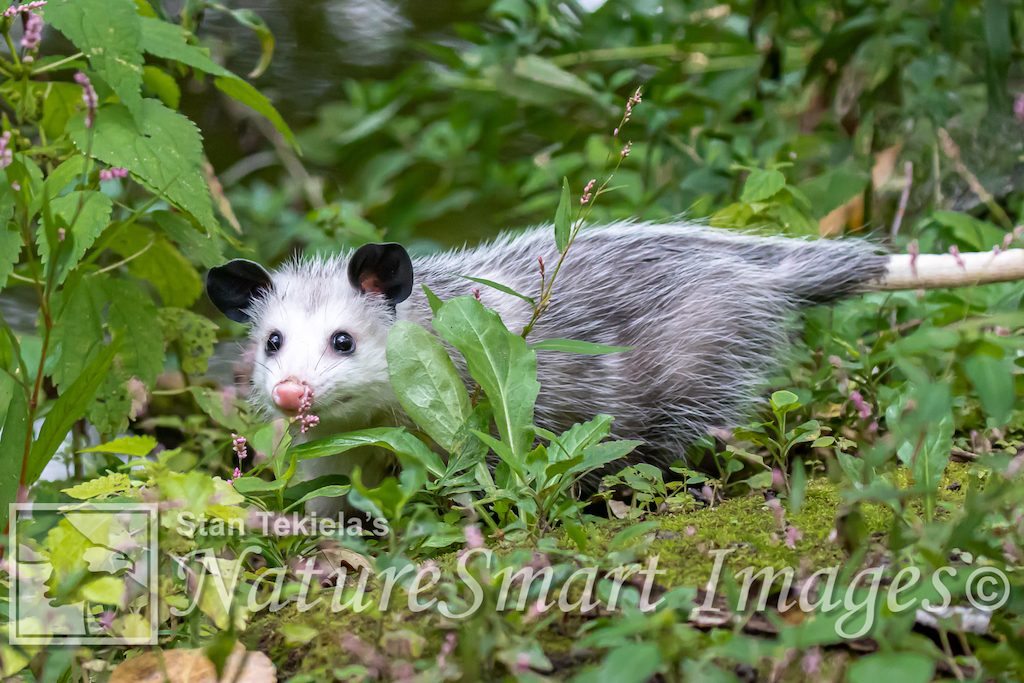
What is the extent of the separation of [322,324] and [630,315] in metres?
0.93

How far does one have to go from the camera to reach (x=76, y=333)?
1.97m

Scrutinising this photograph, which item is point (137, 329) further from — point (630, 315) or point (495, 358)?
point (630, 315)

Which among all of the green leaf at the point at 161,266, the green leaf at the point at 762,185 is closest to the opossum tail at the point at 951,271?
the green leaf at the point at 762,185

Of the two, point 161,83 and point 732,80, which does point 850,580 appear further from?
point 732,80

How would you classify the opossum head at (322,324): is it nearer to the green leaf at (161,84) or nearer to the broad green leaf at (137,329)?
the broad green leaf at (137,329)

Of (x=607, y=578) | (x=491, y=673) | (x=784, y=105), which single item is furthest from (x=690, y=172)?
(x=491, y=673)

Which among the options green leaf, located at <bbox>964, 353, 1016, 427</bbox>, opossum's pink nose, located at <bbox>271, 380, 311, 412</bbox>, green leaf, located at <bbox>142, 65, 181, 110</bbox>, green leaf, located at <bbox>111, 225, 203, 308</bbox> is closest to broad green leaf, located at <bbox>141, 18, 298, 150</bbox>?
green leaf, located at <bbox>142, 65, 181, 110</bbox>

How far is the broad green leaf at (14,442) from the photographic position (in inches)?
66.0

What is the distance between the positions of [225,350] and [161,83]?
1.57 meters

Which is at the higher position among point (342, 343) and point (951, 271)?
point (342, 343)

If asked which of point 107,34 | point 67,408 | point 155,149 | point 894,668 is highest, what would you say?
point 107,34

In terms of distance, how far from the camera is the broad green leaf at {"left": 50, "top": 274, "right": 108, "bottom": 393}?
192cm

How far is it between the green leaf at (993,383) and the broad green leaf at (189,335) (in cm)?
215

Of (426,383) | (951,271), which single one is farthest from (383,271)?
(951,271)
